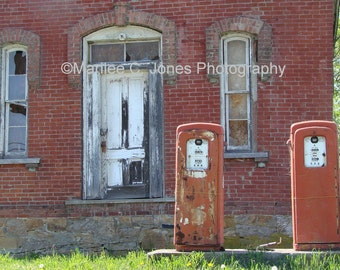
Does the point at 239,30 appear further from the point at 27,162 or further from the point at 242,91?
the point at 27,162

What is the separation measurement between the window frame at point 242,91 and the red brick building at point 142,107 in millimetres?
24

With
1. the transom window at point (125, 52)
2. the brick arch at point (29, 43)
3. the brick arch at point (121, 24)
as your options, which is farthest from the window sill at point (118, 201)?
the transom window at point (125, 52)

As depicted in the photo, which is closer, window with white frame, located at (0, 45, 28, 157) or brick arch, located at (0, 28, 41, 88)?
brick arch, located at (0, 28, 41, 88)

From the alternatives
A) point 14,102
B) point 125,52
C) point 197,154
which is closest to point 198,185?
point 197,154

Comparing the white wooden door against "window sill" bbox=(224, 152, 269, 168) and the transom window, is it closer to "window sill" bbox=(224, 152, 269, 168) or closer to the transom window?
the transom window

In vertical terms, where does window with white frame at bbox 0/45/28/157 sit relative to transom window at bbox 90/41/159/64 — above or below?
below

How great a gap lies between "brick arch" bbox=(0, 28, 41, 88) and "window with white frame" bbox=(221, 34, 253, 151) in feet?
10.5

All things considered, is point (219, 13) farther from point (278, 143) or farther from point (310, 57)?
point (278, 143)

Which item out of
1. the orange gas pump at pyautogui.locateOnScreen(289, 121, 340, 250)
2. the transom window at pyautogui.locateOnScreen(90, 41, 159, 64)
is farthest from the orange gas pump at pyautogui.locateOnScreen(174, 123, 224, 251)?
the transom window at pyautogui.locateOnScreen(90, 41, 159, 64)

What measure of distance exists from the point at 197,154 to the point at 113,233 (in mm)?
3724

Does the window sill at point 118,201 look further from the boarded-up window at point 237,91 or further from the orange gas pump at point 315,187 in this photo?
the orange gas pump at point 315,187

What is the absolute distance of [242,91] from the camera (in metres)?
11.2

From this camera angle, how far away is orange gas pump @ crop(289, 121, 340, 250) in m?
7.53

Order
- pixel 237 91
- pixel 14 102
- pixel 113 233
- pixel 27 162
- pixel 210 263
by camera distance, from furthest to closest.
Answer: pixel 14 102 < pixel 27 162 < pixel 237 91 < pixel 113 233 < pixel 210 263
